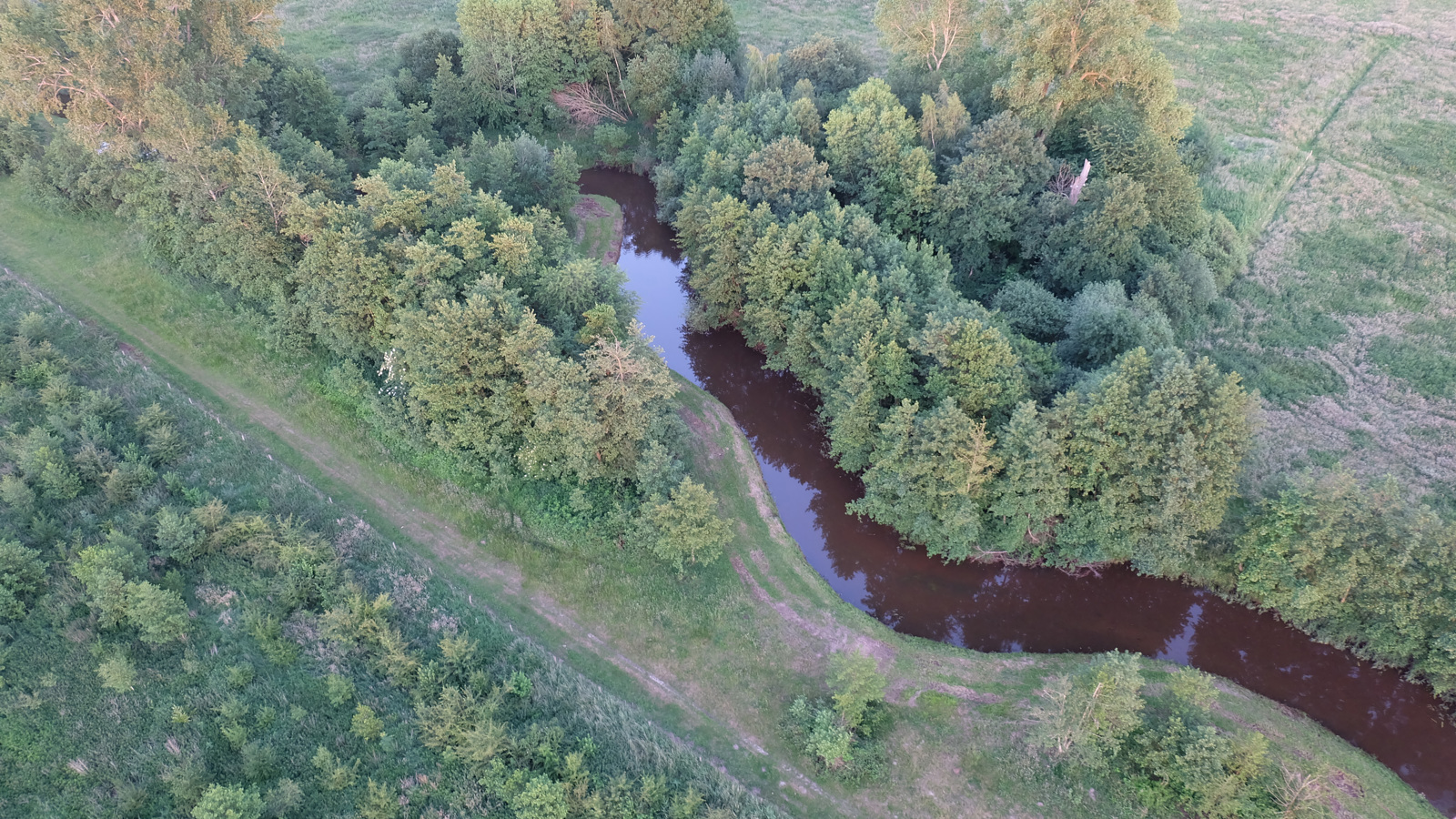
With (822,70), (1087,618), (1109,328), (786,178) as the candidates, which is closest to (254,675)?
(1087,618)

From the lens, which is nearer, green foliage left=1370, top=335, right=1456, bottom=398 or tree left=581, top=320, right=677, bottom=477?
tree left=581, top=320, right=677, bottom=477

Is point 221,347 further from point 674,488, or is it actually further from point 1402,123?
point 1402,123

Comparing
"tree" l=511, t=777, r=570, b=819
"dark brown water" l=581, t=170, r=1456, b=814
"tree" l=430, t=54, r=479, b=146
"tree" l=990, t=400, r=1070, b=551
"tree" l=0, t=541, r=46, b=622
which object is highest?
"tree" l=430, t=54, r=479, b=146

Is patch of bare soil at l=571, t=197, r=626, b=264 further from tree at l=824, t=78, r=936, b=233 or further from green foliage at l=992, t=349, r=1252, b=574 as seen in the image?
green foliage at l=992, t=349, r=1252, b=574

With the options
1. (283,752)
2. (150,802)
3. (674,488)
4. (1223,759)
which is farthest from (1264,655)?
(150,802)

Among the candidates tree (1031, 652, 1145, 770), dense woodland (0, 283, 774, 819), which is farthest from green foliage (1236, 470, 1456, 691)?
dense woodland (0, 283, 774, 819)

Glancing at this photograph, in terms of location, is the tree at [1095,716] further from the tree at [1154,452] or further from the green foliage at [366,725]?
the green foliage at [366,725]
